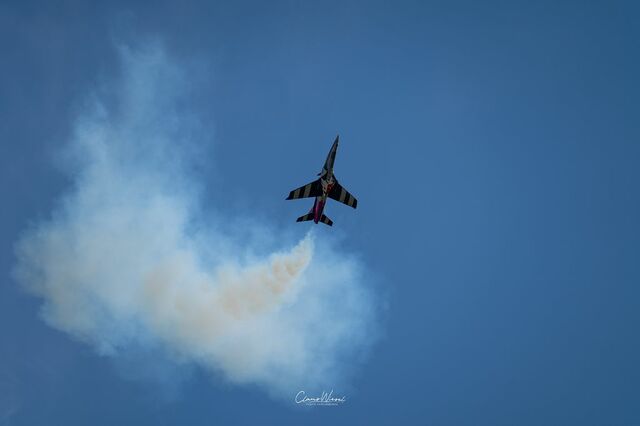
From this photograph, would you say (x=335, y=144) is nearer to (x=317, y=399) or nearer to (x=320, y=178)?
(x=320, y=178)

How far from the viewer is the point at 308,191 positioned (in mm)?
101062

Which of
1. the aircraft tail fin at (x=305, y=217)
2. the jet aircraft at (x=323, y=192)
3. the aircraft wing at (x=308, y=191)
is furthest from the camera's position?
the aircraft tail fin at (x=305, y=217)

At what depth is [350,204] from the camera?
10406 centimetres

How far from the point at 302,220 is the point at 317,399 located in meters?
32.7

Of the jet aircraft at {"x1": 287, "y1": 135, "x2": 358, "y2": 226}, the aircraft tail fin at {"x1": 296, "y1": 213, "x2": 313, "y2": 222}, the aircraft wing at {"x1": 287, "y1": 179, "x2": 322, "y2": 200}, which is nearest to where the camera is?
the jet aircraft at {"x1": 287, "y1": 135, "x2": 358, "y2": 226}

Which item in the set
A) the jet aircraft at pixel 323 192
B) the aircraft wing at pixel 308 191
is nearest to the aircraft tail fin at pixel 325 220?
the jet aircraft at pixel 323 192

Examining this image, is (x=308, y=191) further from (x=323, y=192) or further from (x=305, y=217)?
(x=305, y=217)

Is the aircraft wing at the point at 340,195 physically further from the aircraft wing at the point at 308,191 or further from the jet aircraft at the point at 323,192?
the aircraft wing at the point at 308,191

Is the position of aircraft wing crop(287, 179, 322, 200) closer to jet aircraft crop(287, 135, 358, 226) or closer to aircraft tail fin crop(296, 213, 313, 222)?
jet aircraft crop(287, 135, 358, 226)

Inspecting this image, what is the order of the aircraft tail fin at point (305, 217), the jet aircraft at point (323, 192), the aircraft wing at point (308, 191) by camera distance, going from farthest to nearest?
1. the aircraft tail fin at point (305, 217)
2. the aircraft wing at point (308, 191)
3. the jet aircraft at point (323, 192)

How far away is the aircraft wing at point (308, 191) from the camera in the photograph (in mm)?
100250

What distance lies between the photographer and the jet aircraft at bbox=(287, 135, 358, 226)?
9744 centimetres

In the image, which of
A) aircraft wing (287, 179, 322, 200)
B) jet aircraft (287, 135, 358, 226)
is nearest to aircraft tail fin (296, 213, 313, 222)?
jet aircraft (287, 135, 358, 226)

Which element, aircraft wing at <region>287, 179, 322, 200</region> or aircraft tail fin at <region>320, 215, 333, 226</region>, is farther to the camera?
aircraft tail fin at <region>320, 215, 333, 226</region>
